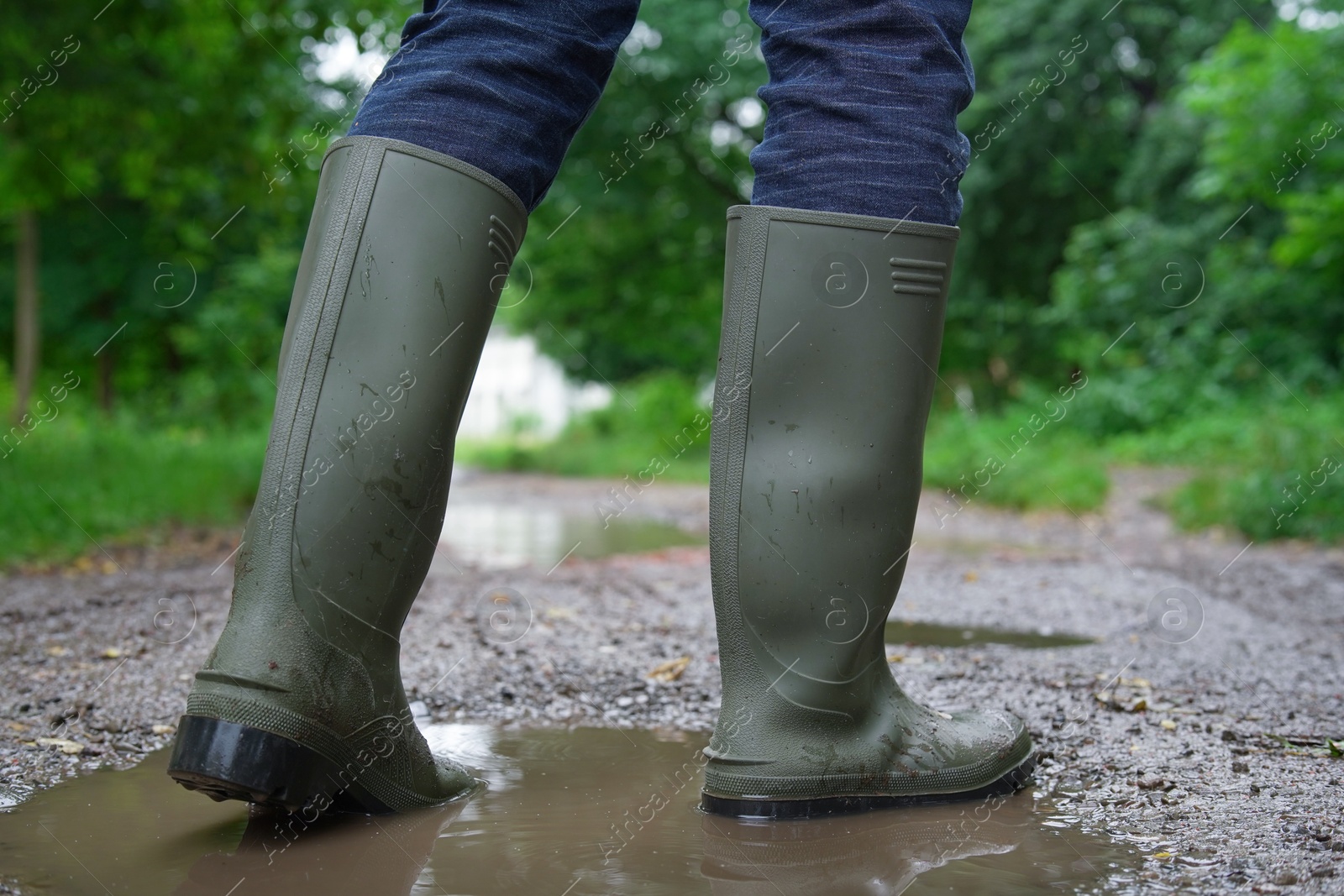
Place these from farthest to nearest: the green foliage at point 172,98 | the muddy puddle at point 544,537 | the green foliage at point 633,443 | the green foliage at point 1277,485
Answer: the green foliage at point 633,443 → the green foliage at point 172,98 → the green foliage at point 1277,485 → the muddy puddle at point 544,537

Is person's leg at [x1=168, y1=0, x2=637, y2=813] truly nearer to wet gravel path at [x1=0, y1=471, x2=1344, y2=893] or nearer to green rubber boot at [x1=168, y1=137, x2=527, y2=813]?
green rubber boot at [x1=168, y1=137, x2=527, y2=813]

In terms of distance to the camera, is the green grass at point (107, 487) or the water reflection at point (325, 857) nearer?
the water reflection at point (325, 857)

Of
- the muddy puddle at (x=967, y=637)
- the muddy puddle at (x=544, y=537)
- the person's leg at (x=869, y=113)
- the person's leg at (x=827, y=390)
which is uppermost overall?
the person's leg at (x=869, y=113)

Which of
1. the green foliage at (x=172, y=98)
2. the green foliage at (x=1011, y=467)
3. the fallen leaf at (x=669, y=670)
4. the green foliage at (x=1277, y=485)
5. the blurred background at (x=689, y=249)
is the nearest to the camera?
the fallen leaf at (x=669, y=670)

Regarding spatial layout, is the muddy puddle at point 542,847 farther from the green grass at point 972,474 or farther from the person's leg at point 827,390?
the green grass at point 972,474

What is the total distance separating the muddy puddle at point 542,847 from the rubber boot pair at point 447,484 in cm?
5

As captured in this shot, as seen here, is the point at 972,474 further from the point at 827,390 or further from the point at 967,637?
the point at 827,390

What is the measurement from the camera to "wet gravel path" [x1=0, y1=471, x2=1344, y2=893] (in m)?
1.20

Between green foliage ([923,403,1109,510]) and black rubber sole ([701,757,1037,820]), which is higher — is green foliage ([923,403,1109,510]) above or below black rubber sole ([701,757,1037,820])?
above

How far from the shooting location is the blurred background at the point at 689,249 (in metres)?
5.84

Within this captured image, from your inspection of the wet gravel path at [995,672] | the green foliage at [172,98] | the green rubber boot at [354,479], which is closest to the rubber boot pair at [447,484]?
the green rubber boot at [354,479]

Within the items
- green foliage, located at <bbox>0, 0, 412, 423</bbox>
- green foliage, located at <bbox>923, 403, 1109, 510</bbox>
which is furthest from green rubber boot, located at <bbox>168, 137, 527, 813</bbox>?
green foliage, located at <bbox>923, 403, 1109, 510</bbox>

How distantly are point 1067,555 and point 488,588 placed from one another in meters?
2.52

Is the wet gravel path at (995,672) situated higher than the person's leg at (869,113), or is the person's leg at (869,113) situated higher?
the person's leg at (869,113)
